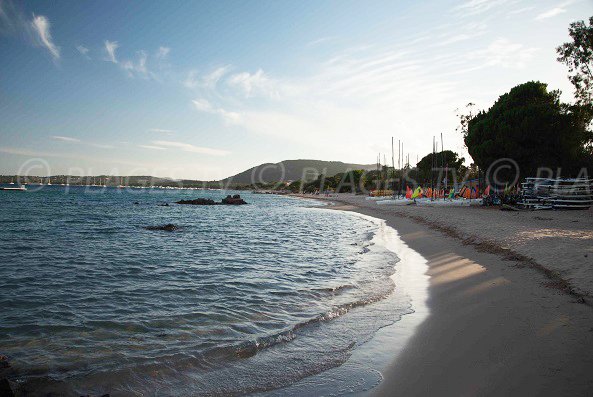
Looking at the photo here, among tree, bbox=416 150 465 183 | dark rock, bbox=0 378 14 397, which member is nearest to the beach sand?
dark rock, bbox=0 378 14 397

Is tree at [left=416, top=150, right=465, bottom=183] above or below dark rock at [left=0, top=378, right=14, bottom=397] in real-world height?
above

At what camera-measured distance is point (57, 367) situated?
16.3ft

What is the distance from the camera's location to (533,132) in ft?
113

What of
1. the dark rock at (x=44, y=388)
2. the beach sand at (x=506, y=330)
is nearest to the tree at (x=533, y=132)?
the beach sand at (x=506, y=330)

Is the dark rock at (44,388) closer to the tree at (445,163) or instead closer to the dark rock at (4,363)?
the dark rock at (4,363)

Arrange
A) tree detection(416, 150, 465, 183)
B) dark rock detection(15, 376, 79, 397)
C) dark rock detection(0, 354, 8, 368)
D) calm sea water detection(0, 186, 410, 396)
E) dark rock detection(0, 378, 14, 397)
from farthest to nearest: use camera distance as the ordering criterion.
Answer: tree detection(416, 150, 465, 183)
calm sea water detection(0, 186, 410, 396)
dark rock detection(0, 354, 8, 368)
dark rock detection(15, 376, 79, 397)
dark rock detection(0, 378, 14, 397)

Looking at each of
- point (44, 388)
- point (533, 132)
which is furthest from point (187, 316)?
point (533, 132)

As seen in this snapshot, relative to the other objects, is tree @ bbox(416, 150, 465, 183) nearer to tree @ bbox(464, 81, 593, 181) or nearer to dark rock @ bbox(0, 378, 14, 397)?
tree @ bbox(464, 81, 593, 181)

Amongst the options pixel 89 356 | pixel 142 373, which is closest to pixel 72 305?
pixel 89 356

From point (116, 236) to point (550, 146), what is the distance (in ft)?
129

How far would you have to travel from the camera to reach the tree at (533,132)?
112 feet

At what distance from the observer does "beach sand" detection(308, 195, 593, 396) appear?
13.4 feet

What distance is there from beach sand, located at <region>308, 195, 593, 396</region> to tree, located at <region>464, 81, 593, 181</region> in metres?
27.3

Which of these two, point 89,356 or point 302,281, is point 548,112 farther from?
point 89,356
